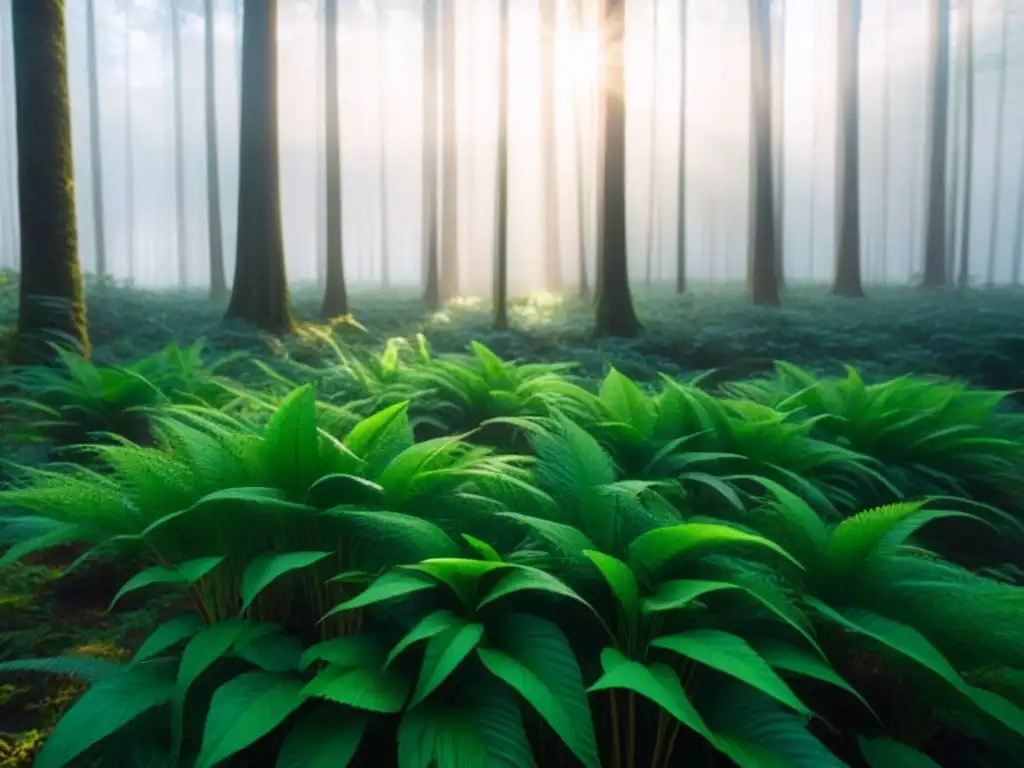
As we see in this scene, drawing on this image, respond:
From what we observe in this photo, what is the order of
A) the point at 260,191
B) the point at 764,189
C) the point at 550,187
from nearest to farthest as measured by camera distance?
the point at 260,191, the point at 764,189, the point at 550,187

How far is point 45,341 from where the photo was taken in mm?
6207

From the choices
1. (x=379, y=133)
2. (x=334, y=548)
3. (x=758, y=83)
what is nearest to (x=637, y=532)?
(x=334, y=548)

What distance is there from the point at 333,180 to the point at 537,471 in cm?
1164

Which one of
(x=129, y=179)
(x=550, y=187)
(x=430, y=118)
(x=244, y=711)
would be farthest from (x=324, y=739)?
(x=129, y=179)

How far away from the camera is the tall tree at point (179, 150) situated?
15186 millimetres

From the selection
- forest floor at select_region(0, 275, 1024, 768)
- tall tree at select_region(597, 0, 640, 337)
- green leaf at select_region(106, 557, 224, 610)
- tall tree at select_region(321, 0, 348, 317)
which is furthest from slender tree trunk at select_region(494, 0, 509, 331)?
green leaf at select_region(106, 557, 224, 610)

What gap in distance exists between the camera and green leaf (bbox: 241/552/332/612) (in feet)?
5.76

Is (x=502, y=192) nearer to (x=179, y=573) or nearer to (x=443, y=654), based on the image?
(x=179, y=573)

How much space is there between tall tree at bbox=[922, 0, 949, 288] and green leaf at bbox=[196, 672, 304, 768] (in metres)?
10.4

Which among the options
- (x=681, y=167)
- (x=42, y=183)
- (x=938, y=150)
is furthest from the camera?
(x=681, y=167)

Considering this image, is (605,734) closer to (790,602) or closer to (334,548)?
(790,602)

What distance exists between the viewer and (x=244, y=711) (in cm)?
160

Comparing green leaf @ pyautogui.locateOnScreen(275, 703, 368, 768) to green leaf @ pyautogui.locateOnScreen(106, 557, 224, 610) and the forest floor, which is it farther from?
the forest floor

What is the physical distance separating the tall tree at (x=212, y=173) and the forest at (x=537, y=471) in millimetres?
2317
